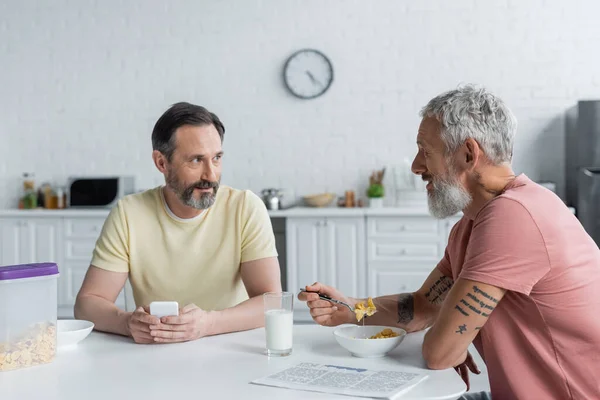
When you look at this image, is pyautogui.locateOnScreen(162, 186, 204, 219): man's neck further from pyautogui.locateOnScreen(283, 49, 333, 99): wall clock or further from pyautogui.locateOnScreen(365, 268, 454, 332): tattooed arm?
pyautogui.locateOnScreen(283, 49, 333, 99): wall clock

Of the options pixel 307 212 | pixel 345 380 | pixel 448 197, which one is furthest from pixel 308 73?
pixel 345 380

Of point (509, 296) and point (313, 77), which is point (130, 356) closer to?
point (509, 296)

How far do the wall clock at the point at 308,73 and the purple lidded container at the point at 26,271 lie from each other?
378 cm

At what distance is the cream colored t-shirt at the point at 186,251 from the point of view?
7.70 ft

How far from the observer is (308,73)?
5301mm

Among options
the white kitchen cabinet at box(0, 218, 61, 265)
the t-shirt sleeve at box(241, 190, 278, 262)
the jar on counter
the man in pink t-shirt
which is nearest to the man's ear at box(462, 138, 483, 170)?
the man in pink t-shirt

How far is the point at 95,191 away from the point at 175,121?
3.02m

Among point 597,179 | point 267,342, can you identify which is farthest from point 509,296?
point 597,179

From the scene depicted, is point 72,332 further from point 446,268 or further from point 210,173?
point 446,268

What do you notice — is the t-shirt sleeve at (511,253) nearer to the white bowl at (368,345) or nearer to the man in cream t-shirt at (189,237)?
the white bowl at (368,345)

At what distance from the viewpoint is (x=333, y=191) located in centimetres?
534

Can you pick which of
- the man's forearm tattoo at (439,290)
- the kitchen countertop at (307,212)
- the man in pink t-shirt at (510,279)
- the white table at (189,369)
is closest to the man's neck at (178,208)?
the white table at (189,369)

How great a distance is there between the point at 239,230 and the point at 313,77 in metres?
3.11

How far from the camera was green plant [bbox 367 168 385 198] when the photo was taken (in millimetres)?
5129
